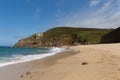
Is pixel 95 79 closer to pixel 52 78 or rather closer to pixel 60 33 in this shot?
pixel 52 78

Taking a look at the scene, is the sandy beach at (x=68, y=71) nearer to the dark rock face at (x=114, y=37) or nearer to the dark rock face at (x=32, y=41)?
the dark rock face at (x=114, y=37)

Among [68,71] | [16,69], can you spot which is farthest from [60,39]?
[68,71]

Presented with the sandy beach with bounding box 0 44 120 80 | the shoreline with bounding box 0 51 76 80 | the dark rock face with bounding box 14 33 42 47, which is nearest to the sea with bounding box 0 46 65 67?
the shoreline with bounding box 0 51 76 80

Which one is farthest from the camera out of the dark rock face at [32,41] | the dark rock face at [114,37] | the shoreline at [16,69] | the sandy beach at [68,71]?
A: the dark rock face at [32,41]

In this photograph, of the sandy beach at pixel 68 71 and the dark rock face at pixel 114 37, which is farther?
the dark rock face at pixel 114 37

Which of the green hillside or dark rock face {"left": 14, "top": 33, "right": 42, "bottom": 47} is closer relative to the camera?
the green hillside

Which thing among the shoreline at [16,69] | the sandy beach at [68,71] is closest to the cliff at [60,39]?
the shoreline at [16,69]

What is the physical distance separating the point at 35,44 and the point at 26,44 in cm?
868

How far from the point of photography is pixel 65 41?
155250mm

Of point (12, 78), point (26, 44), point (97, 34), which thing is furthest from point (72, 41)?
point (12, 78)

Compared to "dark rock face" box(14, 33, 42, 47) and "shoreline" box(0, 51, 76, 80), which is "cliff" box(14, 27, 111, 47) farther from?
"shoreline" box(0, 51, 76, 80)

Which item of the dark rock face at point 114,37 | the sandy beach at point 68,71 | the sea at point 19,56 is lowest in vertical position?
the sandy beach at point 68,71

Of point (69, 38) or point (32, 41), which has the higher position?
point (69, 38)

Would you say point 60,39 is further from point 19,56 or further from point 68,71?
point 68,71
